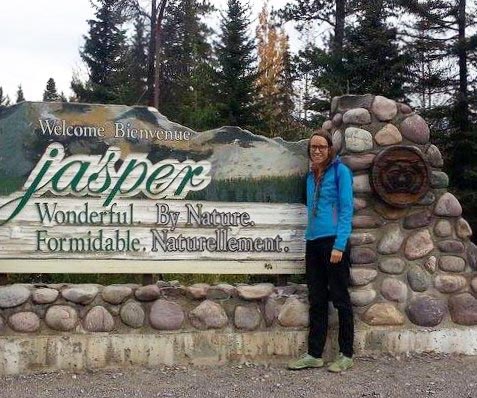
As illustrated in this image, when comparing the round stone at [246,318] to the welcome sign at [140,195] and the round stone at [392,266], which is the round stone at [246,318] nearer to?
the welcome sign at [140,195]

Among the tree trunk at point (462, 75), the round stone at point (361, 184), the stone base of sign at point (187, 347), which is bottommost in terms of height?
the stone base of sign at point (187, 347)

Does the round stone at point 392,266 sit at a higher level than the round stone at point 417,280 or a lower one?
higher

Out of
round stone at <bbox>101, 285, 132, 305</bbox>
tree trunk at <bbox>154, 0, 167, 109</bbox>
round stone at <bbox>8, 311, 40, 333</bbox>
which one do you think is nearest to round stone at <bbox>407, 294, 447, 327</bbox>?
round stone at <bbox>101, 285, 132, 305</bbox>

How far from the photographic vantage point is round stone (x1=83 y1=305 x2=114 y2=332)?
14.6 feet

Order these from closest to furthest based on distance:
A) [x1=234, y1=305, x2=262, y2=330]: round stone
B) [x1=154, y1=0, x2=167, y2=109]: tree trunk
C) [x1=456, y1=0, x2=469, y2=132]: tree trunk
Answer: [x1=234, y1=305, x2=262, y2=330]: round stone → [x1=456, y1=0, x2=469, y2=132]: tree trunk → [x1=154, y1=0, x2=167, y2=109]: tree trunk

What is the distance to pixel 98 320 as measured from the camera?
4441 mm

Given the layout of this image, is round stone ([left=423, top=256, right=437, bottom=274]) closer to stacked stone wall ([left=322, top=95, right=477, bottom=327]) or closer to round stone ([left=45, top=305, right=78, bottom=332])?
stacked stone wall ([left=322, top=95, right=477, bottom=327])

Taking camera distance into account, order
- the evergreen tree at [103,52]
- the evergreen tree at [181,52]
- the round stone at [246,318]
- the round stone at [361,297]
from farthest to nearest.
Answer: the evergreen tree at [103,52] < the evergreen tree at [181,52] < the round stone at [361,297] < the round stone at [246,318]

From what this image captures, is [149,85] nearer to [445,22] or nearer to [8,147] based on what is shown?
[445,22]

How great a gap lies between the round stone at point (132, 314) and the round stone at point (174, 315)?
0.07 meters

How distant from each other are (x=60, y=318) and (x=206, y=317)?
1.06 meters

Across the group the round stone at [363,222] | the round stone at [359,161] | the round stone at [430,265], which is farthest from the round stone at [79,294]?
the round stone at [430,265]

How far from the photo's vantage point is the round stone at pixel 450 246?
494 centimetres

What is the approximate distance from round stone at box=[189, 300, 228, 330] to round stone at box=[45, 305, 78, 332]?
88 cm
